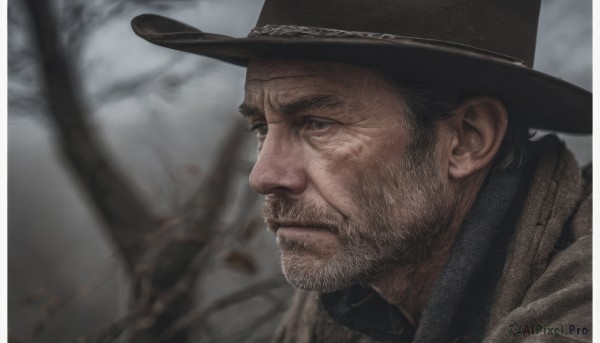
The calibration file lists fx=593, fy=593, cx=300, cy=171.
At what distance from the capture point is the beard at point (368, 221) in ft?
6.01

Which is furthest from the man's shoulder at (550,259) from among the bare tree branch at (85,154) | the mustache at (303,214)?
the bare tree branch at (85,154)

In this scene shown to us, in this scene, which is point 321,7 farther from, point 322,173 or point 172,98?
point 172,98

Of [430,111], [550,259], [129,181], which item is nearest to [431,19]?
[430,111]

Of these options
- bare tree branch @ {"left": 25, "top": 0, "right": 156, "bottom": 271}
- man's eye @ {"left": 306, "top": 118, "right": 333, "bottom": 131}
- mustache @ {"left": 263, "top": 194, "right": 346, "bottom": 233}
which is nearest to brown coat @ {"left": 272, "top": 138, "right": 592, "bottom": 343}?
mustache @ {"left": 263, "top": 194, "right": 346, "bottom": 233}

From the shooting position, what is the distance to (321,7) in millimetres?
1776

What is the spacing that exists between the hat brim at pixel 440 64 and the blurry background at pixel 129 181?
34.7 inches

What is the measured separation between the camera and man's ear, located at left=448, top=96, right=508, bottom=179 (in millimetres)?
1901

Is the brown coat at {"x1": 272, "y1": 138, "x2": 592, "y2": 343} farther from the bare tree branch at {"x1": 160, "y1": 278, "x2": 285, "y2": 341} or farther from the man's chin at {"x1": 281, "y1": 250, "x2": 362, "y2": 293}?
the bare tree branch at {"x1": 160, "y1": 278, "x2": 285, "y2": 341}

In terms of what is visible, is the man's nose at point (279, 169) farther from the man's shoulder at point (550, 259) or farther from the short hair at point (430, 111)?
the man's shoulder at point (550, 259)

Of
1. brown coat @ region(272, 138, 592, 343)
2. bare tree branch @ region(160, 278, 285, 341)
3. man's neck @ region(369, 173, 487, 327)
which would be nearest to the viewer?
brown coat @ region(272, 138, 592, 343)

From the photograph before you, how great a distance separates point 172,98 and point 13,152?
806 millimetres

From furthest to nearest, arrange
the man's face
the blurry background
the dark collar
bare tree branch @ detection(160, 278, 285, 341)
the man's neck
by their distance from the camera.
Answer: bare tree branch @ detection(160, 278, 285, 341) < the blurry background < the dark collar < the man's neck < the man's face

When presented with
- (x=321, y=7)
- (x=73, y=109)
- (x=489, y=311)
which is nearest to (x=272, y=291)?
(x=73, y=109)

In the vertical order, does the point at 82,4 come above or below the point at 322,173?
above
